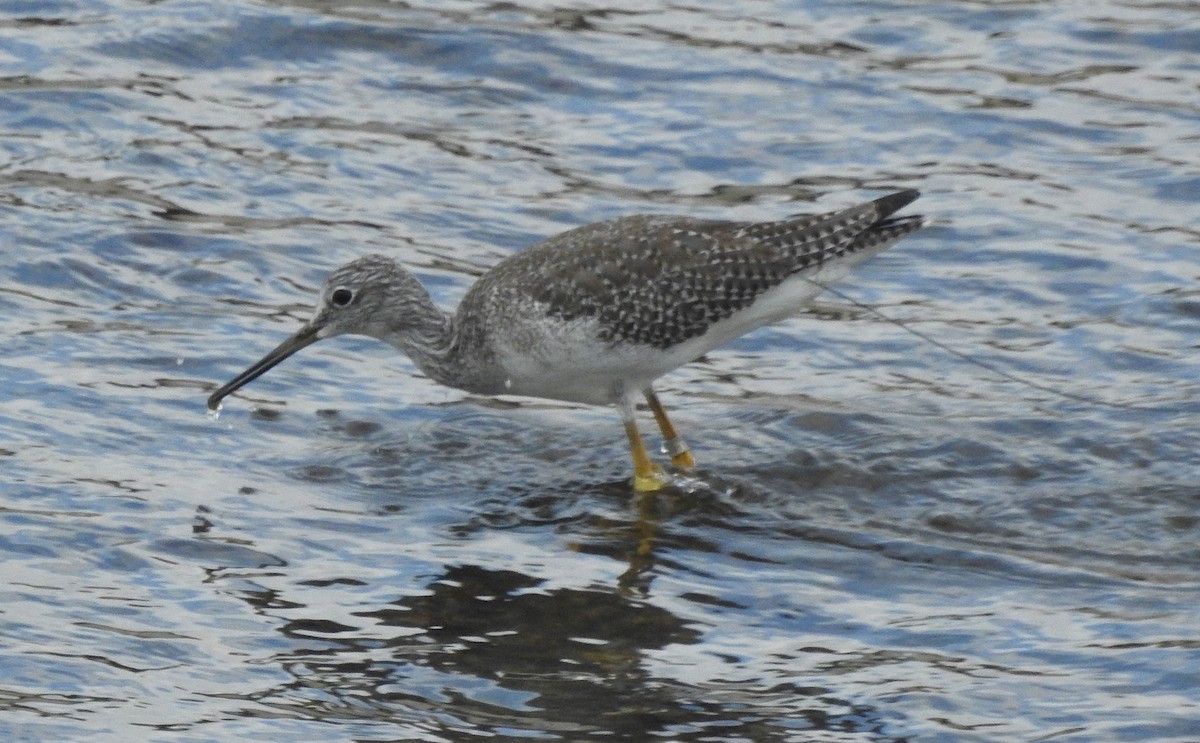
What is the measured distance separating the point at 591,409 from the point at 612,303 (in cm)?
198

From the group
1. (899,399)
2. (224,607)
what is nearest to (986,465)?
(899,399)

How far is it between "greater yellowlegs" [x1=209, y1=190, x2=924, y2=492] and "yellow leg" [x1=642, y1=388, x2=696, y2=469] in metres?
0.01

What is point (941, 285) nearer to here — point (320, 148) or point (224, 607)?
point (320, 148)

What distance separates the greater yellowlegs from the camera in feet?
34.0

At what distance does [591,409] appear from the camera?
40.1 feet

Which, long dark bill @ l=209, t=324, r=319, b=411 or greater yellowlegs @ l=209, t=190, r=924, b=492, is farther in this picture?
long dark bill @ l=209, t=324, r=319, b=411

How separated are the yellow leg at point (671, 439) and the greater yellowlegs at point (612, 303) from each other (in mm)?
12

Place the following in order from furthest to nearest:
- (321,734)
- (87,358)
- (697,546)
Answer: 1. (87,358)
2. (697,546)
3. (321,734)

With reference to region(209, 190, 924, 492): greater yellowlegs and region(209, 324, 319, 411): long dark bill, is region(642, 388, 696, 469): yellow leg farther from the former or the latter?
region(209, 324, 319, 411): long dark bill

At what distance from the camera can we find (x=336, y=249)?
45.6 feet

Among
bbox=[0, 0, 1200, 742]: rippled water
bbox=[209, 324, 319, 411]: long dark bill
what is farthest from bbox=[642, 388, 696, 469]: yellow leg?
bbox=[209, 324, 319, 411]: long dark bill

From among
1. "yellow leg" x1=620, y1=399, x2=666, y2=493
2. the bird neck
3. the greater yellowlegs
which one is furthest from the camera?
the bird neck

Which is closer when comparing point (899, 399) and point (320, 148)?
point (899, 399)

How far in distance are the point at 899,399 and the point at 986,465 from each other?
1.20 m
